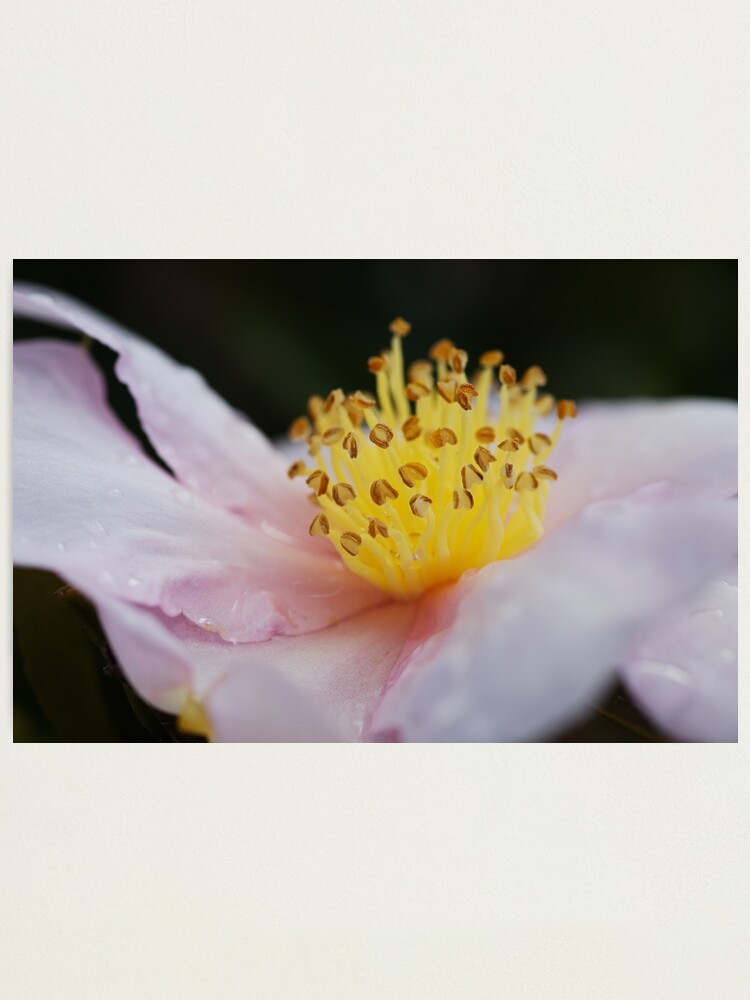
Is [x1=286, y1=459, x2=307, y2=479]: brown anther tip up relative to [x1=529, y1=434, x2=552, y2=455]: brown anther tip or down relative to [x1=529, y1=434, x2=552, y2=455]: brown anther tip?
down

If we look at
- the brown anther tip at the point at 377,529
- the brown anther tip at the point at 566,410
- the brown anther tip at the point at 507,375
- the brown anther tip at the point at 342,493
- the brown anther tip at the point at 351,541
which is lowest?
the brown anther tip at the point at 351,541

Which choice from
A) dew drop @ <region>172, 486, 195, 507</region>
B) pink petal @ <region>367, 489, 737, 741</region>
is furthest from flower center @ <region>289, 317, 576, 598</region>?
pink petal @ <region>367, 489, 737, 741</region>

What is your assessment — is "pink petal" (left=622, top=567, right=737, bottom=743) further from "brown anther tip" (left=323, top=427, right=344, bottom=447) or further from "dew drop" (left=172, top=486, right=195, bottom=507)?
"dew drop" (left=172, top=486, right=195, bottom=507)

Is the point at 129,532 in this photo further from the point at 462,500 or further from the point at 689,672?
the point at 689,672

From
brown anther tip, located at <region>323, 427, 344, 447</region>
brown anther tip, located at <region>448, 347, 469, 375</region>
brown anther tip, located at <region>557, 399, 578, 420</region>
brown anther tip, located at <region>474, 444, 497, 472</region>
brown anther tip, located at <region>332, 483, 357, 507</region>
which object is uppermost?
brown anther tip, located at <region>448, 347, 469, 375</region>

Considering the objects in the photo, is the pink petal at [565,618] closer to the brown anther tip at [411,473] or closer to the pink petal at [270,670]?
the pink petal at [270,670]

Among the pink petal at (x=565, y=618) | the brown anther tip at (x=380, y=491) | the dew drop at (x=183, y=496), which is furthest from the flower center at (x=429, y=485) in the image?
the pink petal at (x=565, y=618)

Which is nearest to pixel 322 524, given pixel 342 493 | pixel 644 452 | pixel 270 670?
pixel 342 493
